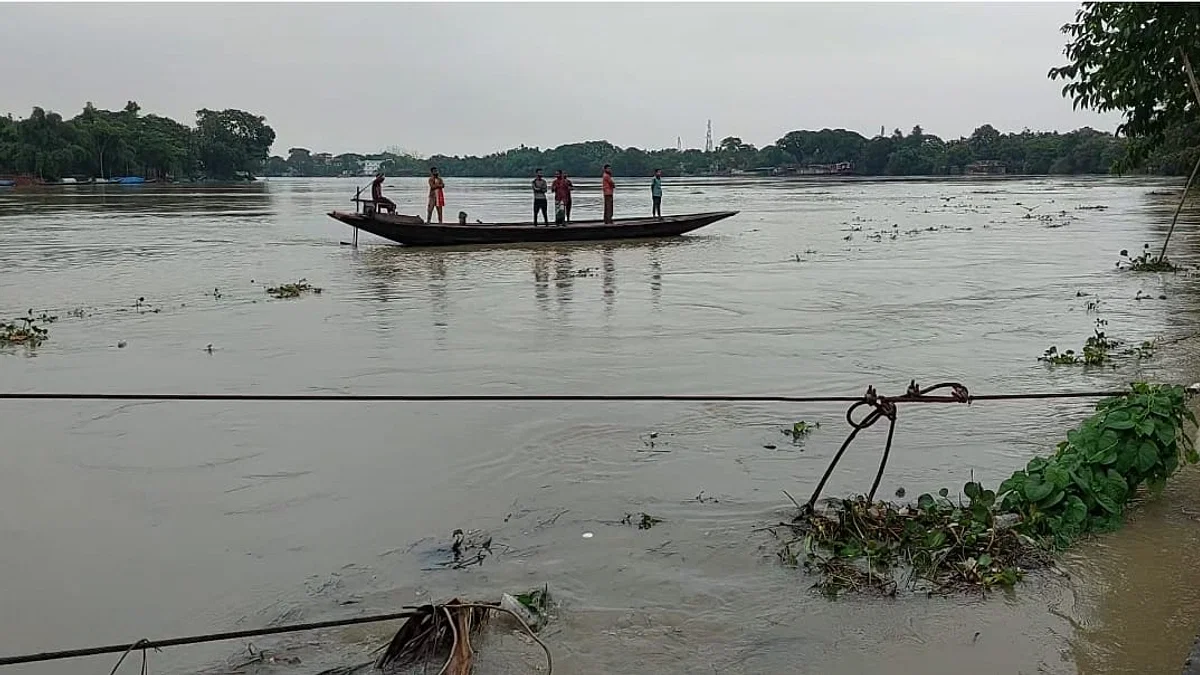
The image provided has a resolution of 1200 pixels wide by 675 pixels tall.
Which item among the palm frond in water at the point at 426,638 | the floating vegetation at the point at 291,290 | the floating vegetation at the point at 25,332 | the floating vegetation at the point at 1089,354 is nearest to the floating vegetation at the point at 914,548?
the palm frond in water at the point at 426,638

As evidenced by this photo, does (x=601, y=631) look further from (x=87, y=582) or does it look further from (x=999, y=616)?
(x=87, y=582)

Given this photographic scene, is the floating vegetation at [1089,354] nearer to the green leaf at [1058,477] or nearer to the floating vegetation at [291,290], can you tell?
the green leaf at [1058,477]

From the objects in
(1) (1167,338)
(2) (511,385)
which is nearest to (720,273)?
(1) (1167,338)

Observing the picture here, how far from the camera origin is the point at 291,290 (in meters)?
14.6

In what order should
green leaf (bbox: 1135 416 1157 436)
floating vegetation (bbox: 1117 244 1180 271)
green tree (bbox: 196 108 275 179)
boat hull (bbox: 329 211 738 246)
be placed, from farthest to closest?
1. green tree (bbox: 196 108 275 179)
2. boat hull (bbox: 329 211 738 246)
3. floating vegetation (bbox: 1117 244 1180 271)
4. green leaf (bbox: 1135 416 1157 436)

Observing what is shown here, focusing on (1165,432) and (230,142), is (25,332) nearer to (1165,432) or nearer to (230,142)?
(1165,432)

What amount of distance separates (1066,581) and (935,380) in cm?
411

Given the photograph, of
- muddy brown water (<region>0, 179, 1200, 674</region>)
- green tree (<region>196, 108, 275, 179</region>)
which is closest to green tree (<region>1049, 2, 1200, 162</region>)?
muddy brown water (<region>0, 179, 1200, 674</region>)

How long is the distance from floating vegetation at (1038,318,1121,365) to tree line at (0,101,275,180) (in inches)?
2979

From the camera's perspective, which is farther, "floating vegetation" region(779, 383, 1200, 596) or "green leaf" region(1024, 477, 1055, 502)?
"green leaf" region(1024, 477, 1055, 502)

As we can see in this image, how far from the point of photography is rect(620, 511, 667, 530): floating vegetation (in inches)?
205

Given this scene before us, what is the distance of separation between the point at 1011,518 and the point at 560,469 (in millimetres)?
2608

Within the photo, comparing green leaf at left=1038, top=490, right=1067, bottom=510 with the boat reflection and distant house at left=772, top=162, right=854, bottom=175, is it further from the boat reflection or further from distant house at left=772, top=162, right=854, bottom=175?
distant house at left=772, top=162, right=854, bottom=175

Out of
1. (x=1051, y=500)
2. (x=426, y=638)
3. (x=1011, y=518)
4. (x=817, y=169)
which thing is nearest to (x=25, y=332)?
(x=426, y=638)
